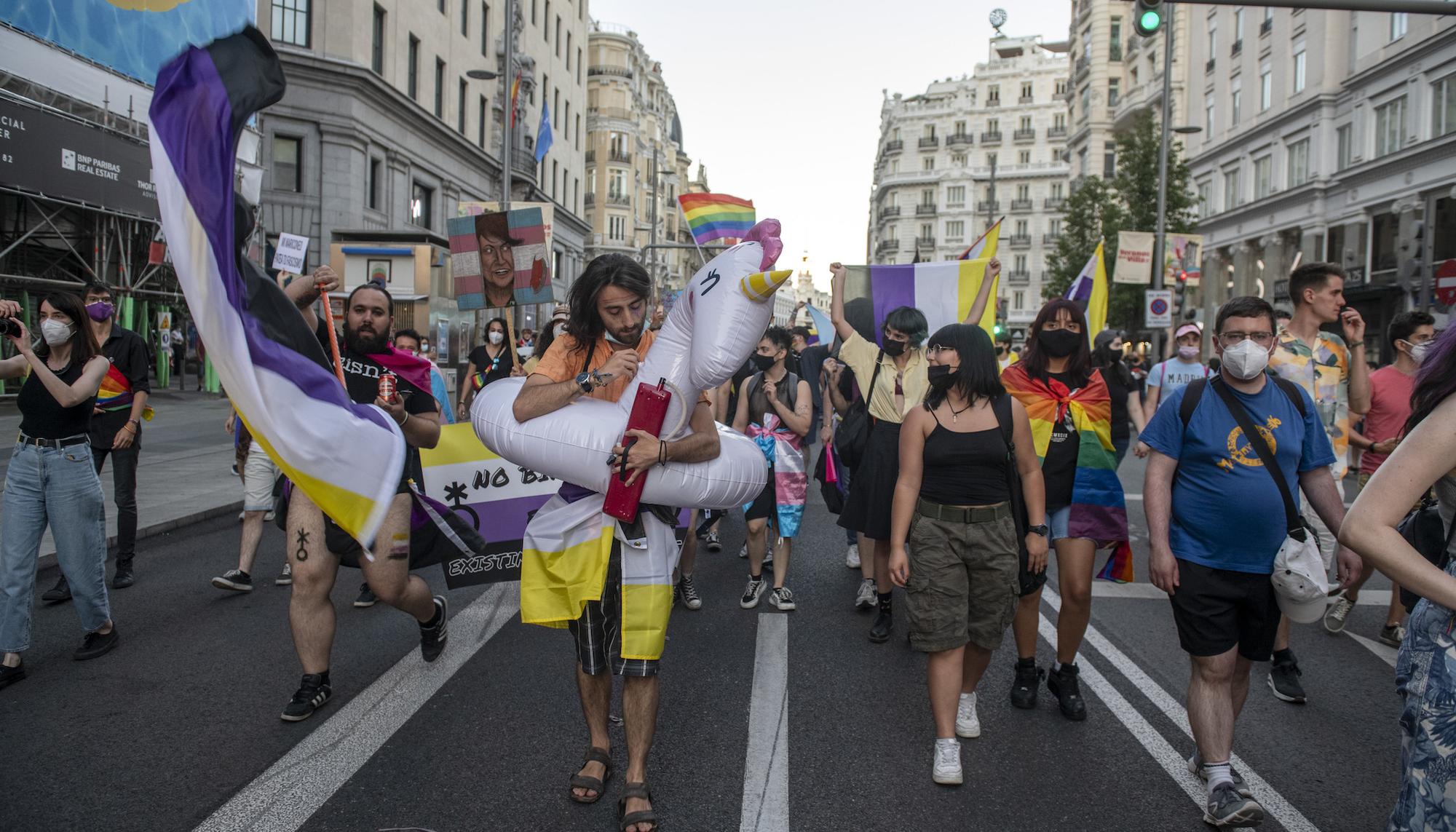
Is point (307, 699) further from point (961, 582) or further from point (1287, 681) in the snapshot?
point (1287, 681)

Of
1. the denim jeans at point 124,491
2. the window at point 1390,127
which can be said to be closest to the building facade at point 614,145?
the window at point 1390,127

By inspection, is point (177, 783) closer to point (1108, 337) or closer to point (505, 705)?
point (505, 705)

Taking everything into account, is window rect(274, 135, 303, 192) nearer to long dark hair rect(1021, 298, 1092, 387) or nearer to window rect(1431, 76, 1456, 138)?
long dark hair rect(1021, 298, 1092, 387)

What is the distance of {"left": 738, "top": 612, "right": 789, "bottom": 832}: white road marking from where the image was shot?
331cm

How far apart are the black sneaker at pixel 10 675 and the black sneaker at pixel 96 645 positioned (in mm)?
332

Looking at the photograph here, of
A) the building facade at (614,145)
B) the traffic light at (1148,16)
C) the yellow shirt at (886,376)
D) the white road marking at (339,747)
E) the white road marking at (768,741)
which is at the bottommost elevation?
the white road marking at (339,747)

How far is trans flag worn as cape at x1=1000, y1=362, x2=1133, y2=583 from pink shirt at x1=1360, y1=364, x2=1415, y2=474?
269 centimetres

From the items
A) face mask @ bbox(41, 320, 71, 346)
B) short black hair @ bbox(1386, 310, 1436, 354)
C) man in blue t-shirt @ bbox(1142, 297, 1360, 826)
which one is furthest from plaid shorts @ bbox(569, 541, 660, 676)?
short black hair @ bbox(1386, 310, 1436, 354)

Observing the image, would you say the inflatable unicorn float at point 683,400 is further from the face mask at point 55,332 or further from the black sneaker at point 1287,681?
the black sneaker at point 1287,681

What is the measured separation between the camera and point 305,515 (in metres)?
4.29

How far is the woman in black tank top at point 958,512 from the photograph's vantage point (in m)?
Result: 3.77

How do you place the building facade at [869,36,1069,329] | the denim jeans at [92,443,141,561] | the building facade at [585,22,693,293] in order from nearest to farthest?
1. the denim jeans at [92,443,141,561]
2. the building facade at [585,22,693,293]
3. the building facade at [869,36,1069,329]

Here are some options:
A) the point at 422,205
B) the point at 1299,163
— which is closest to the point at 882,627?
the point at 422,205

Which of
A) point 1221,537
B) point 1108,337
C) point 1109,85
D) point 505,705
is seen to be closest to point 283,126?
point 1108,337
